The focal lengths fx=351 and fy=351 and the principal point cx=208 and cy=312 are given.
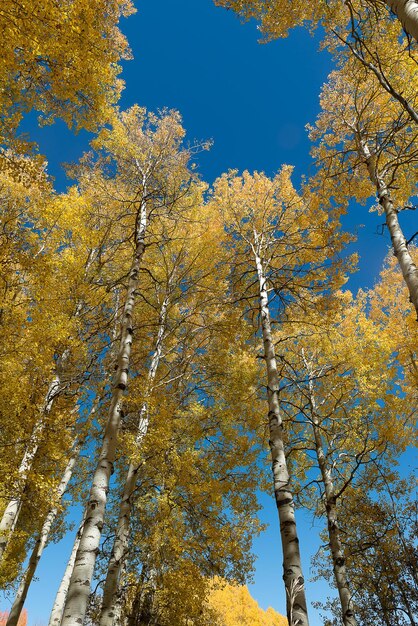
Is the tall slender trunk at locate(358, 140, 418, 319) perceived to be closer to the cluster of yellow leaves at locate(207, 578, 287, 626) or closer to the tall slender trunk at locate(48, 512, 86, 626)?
the tall slender trunk at locate(48, 512, 86, 626)

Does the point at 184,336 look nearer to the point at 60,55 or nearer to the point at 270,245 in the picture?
the point at 270,245

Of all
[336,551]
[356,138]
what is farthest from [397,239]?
[336,551]

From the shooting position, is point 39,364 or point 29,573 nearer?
point 39,364

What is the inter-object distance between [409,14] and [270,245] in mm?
5800

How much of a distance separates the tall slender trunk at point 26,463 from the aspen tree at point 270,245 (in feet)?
14.1

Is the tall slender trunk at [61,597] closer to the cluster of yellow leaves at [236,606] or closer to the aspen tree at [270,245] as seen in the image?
the aspen tree at [270,245]

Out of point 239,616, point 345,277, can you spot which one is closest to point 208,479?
point 345,277

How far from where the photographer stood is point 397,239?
5.00 meters

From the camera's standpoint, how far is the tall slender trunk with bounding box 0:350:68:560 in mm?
6001

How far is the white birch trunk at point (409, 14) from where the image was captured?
2713 millimetres

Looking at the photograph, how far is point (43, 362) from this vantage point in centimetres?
690

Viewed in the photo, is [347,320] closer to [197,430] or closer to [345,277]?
[345,277]

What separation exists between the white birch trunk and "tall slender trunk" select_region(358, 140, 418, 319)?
2377mm

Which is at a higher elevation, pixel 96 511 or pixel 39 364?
pixel 39 364
